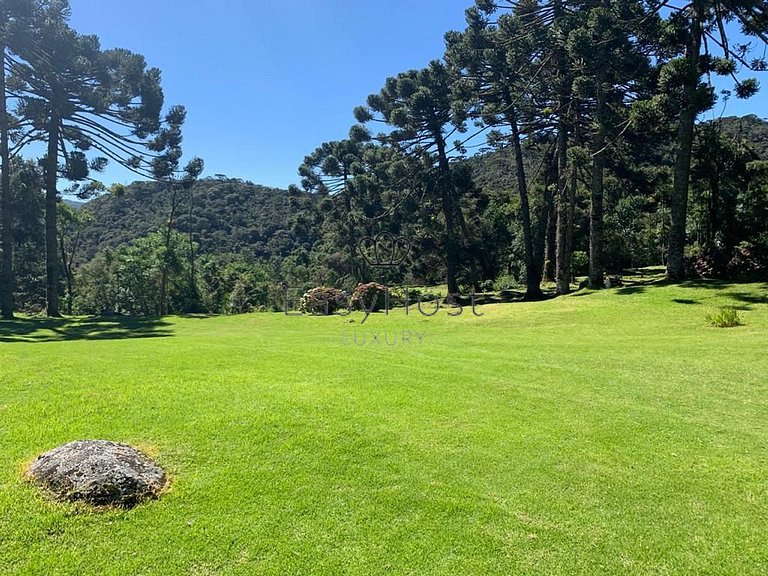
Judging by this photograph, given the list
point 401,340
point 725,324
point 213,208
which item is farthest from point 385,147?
point 213,208

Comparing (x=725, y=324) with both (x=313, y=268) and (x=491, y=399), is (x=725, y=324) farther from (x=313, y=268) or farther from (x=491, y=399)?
(x=313, y=268)

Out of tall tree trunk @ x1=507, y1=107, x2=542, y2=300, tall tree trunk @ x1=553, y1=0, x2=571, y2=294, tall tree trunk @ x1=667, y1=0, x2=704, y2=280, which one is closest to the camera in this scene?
tall tree trunk @ x1=667, y1=0, x2=704, y2=280

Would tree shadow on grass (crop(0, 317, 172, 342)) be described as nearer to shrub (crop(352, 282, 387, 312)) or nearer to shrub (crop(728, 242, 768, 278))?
shrub (crop(352, 282, 387, 312))

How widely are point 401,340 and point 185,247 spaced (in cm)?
2757

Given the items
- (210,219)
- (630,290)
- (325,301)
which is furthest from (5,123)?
(210,219)

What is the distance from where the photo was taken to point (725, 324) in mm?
11172

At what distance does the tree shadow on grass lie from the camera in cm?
1324

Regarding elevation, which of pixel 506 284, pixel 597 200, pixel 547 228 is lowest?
pixel 506 284

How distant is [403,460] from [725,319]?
33.1ft

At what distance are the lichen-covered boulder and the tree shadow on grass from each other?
32.6ft

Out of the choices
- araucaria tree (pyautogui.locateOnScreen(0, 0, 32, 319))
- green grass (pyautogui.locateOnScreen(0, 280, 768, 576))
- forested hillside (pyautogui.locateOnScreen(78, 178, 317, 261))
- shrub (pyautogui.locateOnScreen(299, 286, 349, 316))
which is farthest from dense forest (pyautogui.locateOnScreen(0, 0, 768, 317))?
forested hillside (pyautogui.locateOnScreen(78, 178, 317, 261))

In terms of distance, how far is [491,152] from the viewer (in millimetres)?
28531

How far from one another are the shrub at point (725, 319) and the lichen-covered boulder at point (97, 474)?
11837 millimetres

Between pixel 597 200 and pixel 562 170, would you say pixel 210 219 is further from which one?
pixel 597 200
